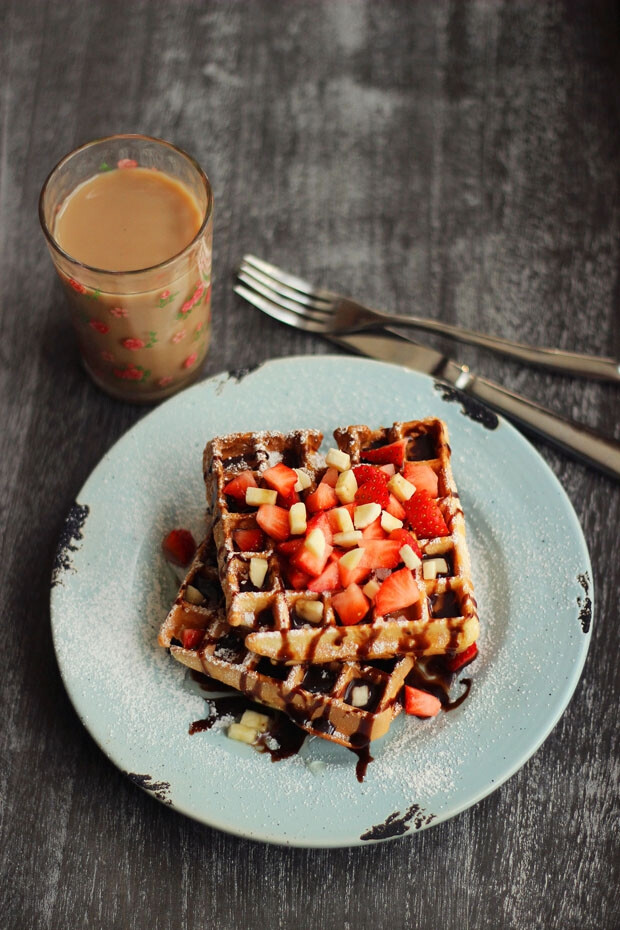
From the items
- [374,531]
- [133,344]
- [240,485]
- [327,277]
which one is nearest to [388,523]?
[374,531]

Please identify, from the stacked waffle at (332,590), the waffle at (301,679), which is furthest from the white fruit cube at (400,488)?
the waffle at (301,679)

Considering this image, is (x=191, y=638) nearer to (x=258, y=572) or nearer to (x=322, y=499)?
(x=258, y=572)

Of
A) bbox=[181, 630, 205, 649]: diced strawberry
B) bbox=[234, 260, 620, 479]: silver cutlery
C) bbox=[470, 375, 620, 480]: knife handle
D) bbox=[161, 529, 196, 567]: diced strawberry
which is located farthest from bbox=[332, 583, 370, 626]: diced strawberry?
bbox=[470, 375, 620, 480]: knife handle

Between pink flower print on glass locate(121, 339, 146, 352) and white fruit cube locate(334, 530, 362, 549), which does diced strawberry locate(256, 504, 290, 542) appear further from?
pink flower print on glass locate(121, 339, 146, 352)

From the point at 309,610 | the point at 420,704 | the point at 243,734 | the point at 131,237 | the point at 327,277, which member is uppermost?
the point at 131,237

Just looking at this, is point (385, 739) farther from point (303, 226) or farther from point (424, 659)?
point (303, 226)

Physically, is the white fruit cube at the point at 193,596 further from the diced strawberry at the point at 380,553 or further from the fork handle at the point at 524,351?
the fork handle at the point at 524,351
